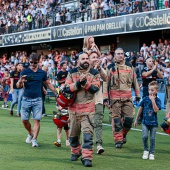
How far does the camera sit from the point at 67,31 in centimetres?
3303

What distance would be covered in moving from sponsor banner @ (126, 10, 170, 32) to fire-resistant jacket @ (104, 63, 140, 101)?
14155mm

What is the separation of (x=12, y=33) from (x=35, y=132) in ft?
97.3

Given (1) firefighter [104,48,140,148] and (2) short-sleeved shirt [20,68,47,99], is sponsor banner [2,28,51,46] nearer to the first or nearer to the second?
(2) short-sleeved shirt [20,68,47,99]

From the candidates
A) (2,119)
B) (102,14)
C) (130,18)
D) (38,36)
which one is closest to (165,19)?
(130,18)

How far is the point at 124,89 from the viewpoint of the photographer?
10805mm

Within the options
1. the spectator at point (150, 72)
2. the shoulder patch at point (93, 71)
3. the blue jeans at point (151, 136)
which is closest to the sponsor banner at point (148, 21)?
the spectator at point (150, 72)

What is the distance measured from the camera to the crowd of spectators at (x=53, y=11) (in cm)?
2771

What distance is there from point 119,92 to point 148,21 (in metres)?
15.7

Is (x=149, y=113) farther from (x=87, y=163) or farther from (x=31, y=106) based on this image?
(x=31, y=106)

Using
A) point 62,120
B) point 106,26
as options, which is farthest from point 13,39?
point 62,120

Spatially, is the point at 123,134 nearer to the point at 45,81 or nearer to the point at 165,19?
the point at 45,81

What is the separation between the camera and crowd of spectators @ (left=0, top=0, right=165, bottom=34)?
27712mm

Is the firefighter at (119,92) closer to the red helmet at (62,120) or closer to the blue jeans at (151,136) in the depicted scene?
the red helmet at (62,120)

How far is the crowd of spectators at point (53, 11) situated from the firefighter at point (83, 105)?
17.2m
